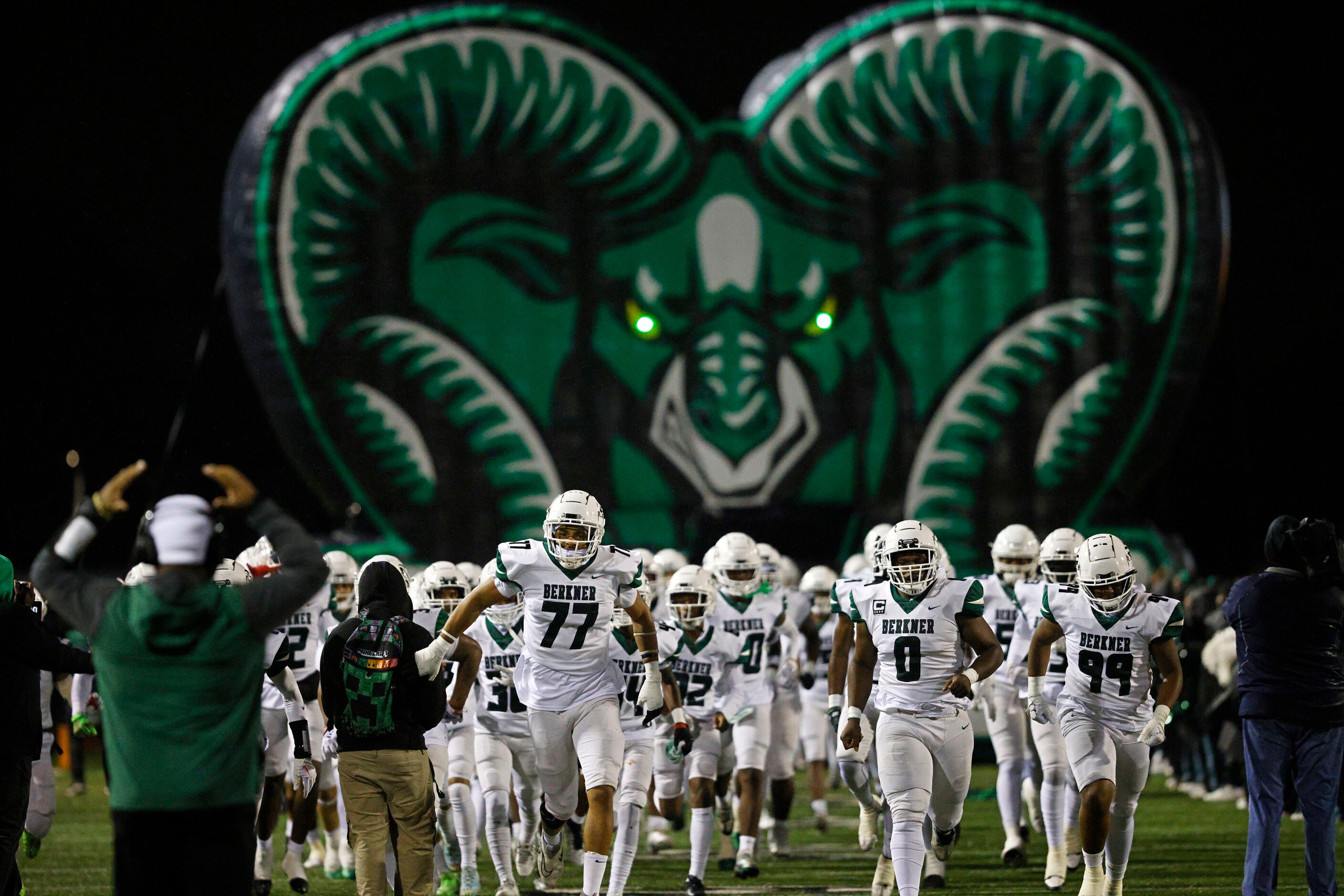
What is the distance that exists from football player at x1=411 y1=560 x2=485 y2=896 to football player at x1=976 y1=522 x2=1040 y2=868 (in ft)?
9.95

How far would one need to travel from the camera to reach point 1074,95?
19484 mm

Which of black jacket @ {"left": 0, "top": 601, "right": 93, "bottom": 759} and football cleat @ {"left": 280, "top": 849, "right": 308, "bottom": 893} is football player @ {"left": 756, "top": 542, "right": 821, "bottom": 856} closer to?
football cleat @ {"left": 280, "top": 849, "right": 308, "bottom": 893}

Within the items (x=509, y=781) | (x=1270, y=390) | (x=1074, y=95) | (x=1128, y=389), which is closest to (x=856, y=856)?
(x=509, y=781)

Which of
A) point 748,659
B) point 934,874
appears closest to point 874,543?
point 748,659

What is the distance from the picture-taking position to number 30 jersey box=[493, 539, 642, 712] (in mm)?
8070

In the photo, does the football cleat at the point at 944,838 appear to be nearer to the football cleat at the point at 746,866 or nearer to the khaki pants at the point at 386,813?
the football cleat at the point at 746,866

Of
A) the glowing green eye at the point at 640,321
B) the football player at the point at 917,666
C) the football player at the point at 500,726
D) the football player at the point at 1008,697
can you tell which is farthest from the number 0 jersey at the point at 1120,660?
the glowing green eye at the point at 640,321

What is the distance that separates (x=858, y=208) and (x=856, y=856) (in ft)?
33.1

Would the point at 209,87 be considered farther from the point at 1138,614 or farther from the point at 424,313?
the point at 1138,614

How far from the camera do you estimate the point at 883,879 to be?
873 centimetres

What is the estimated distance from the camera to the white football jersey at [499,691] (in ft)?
30.7

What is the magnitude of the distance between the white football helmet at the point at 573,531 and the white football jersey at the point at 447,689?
1592 millimetres

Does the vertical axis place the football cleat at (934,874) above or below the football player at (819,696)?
below

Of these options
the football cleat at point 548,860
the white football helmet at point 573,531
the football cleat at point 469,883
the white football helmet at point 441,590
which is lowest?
the football cleat at point 469,883
